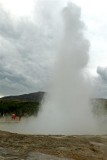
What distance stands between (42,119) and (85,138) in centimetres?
1406

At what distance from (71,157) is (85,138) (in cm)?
330

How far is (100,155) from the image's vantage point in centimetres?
1297

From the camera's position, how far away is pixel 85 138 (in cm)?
1531

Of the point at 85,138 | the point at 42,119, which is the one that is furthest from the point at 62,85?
the point at 85,138

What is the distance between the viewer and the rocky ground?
11.8 meters

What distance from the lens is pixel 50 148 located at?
12820 millimetres

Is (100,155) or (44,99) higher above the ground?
(44,99)

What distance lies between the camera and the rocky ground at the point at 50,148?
463 inches

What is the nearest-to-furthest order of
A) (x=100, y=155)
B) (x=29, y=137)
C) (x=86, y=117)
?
1. (x=100, y=155)
2. (x=29, y=137)
3. (x=86, y=117)

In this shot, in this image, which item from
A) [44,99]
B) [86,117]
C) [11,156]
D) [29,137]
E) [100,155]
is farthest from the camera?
[44,99]

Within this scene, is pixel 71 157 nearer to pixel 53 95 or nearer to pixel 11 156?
pixel 11 156

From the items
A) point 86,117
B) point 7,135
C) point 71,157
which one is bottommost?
point 71,157

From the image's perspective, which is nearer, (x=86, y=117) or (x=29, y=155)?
(x=29, y=155)

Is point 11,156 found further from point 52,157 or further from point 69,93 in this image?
point 69,93
